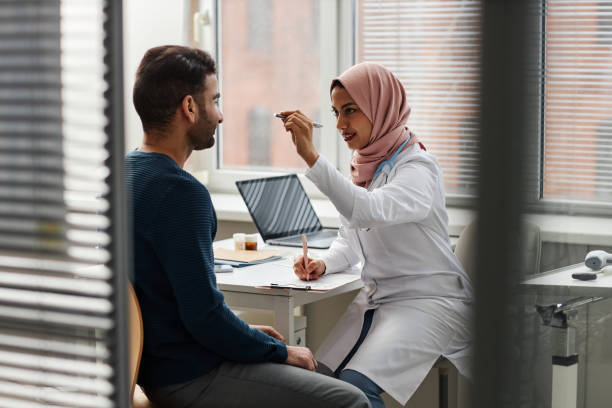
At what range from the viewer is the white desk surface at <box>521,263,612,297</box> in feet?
2.52

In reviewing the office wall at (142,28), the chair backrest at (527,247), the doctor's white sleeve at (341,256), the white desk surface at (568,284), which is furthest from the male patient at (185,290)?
the office wall at (142,28)

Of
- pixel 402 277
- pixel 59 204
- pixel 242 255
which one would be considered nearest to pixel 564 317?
pixel 59 204

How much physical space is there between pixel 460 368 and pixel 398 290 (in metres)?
0.26

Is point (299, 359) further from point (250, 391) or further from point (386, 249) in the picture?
point (386, 249)

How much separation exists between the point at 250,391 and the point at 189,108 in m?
0.63

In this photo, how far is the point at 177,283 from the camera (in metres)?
1.64

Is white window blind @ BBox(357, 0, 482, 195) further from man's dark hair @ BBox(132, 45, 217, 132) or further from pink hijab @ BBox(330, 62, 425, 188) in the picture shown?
man's dark hair @ BBox(132, 45, 217, 132)

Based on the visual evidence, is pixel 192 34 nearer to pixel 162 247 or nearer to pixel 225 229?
pixel 225 229

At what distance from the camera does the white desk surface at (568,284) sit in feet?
2.52

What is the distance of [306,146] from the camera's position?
2.10 m

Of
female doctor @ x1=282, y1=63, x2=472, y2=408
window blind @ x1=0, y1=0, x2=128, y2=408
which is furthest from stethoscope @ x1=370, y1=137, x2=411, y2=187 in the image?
window blind @ x1=0, y1=0, x2=128, y2=408

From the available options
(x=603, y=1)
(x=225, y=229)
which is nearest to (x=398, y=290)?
(x=225, y=229)

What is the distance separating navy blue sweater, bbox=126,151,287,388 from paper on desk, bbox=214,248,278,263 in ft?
2.54

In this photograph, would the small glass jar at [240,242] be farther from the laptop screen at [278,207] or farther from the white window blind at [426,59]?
the white window blind at [426,59]
